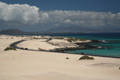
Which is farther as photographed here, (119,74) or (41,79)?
(119,74)

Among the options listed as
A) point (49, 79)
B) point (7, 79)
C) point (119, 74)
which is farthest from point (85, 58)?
Result: point (7, 79)

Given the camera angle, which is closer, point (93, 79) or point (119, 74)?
point (93, 79)

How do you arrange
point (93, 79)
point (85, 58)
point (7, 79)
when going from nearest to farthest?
point (7, 79) → point (93, 79) → point (85, 58)

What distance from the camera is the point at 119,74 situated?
13375 millimetres

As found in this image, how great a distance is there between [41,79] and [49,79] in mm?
715

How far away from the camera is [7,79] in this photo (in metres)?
10.9

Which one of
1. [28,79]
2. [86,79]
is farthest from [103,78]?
[28,79]

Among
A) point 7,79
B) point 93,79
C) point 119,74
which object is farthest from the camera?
point 119,74

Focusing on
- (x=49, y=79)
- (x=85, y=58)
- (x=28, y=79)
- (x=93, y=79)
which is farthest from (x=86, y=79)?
(x=85, y=58)

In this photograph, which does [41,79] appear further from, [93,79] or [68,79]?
[93,79]

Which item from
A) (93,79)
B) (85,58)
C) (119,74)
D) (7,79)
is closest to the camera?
(7,79)

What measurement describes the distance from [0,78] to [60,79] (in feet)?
17.1

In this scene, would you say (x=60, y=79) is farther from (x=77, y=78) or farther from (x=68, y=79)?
(x=77, y=78)

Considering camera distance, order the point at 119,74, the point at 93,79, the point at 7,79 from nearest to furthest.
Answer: the point at 7,79 < the point at 93,79 < the point at 119,74
